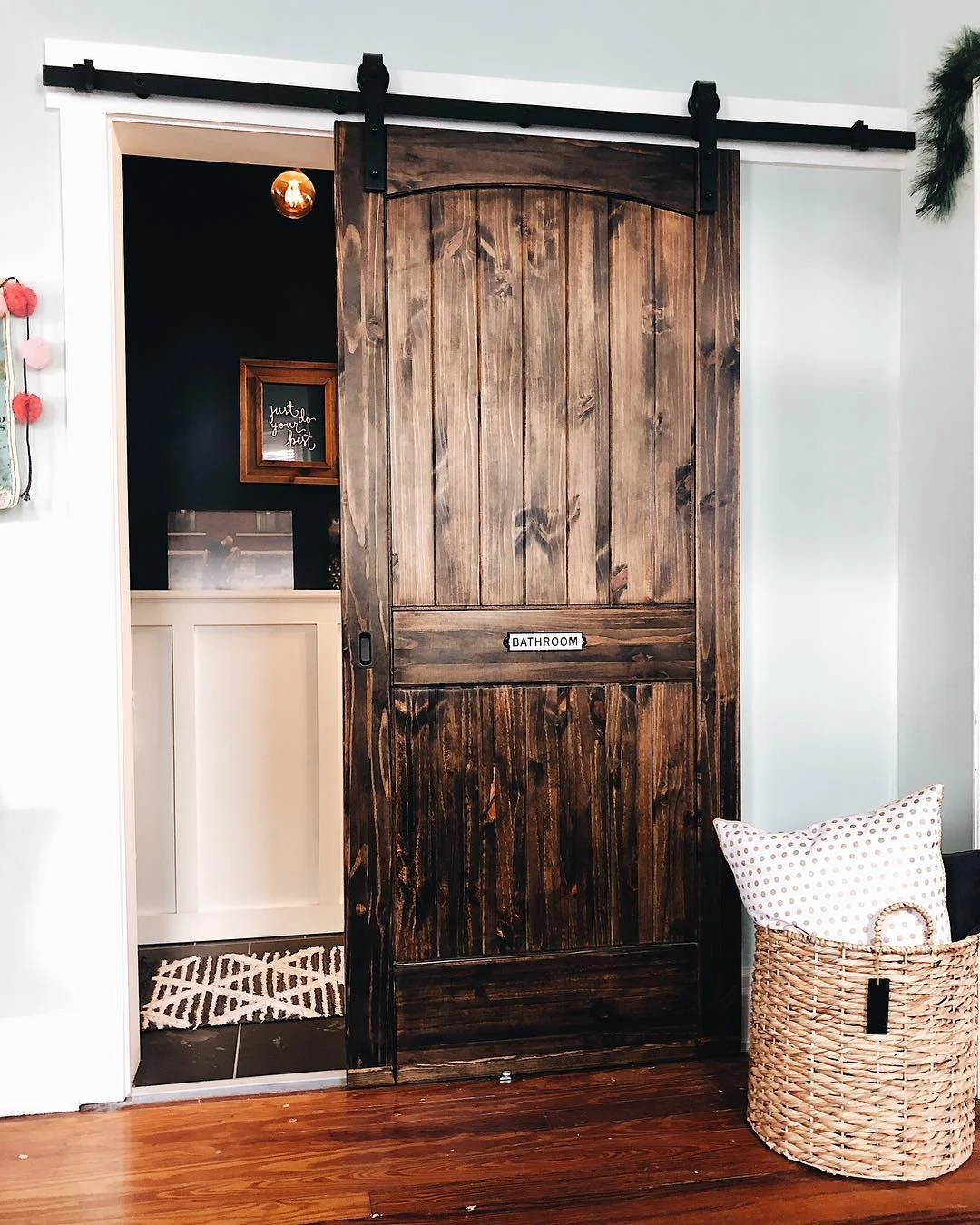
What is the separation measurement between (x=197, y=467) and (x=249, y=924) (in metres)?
1.53

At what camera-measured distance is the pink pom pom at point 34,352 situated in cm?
211

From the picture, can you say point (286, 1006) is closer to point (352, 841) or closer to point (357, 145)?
point (352, 841)

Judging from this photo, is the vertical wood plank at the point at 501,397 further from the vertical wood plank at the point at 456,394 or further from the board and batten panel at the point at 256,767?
the board and batten panel at the point at 256,767

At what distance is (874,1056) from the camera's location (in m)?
1.86

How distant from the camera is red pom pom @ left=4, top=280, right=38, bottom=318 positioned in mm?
2082

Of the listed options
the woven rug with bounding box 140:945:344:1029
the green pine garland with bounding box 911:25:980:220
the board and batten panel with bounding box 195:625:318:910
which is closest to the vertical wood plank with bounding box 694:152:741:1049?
the green pine garland with bounding box 911:25:980:220

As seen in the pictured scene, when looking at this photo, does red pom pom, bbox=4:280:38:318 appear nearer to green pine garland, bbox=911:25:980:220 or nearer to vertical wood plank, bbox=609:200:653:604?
vertical wood plank, bbox=609:200:653:604

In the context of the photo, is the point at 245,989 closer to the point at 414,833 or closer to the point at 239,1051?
the point at 239,1051

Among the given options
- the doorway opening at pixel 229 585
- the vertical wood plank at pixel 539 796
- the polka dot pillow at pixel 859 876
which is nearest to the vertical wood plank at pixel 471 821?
the vertical wood plank at pixel 539 796

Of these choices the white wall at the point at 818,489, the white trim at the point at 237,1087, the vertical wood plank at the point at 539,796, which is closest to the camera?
the white trim at the point at 237,1087

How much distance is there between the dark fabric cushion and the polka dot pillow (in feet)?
0.21

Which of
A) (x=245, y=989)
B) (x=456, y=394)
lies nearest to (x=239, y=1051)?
(x=245, y=989)

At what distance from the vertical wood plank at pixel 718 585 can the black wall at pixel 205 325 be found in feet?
5.01

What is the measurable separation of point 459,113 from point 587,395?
69 centimetres
